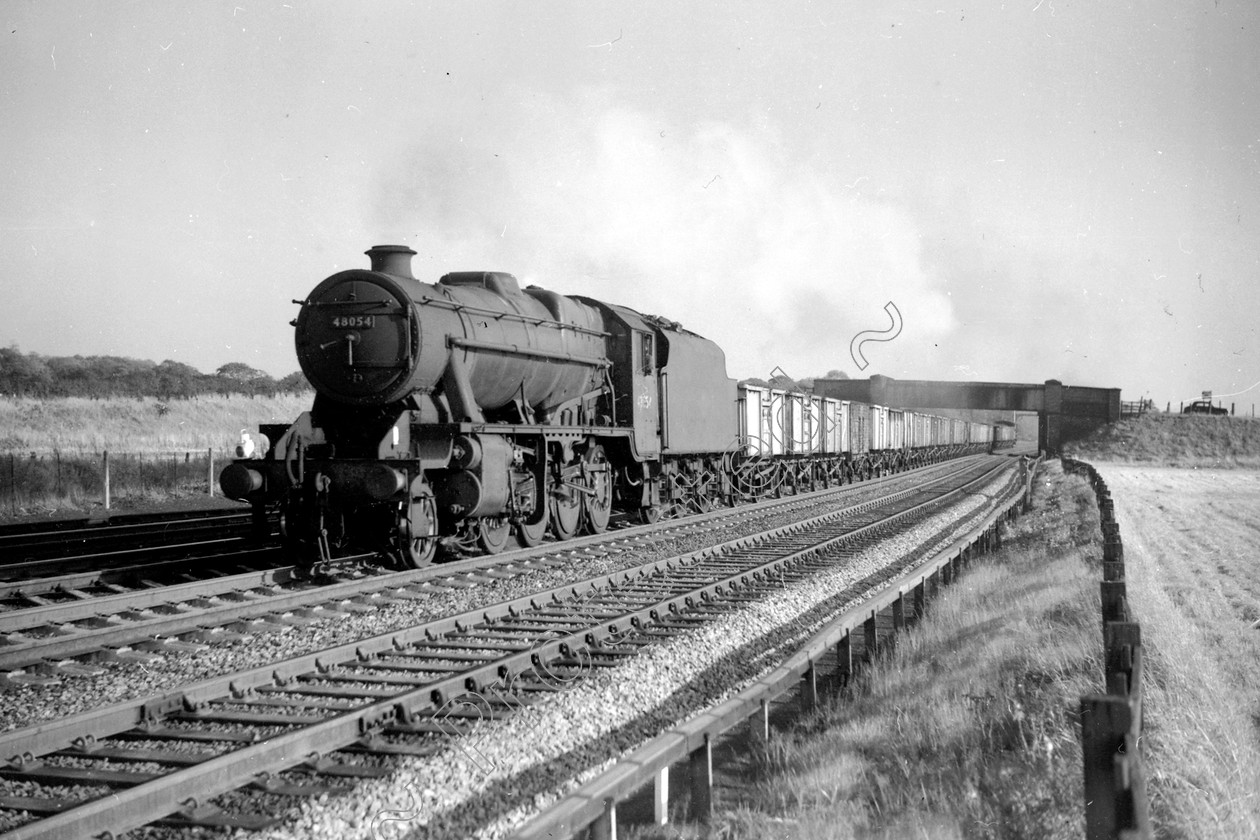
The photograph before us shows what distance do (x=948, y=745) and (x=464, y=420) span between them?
281 inches

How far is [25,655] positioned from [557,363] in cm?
801

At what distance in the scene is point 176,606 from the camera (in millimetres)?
8938

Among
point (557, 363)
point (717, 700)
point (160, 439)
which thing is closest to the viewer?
point (717, 700)

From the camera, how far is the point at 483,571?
1102 cm

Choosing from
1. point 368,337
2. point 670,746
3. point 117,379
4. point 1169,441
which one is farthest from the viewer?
point 1169,441

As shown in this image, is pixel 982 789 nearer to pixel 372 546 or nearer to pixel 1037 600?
pixel 1037 600

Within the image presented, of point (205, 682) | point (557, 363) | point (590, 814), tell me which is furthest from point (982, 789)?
point (557, 363)

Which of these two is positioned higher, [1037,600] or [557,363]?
[557,363]

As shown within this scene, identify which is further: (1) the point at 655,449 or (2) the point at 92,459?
(2) the point at 92,459

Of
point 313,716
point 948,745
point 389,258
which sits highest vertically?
point 389,258

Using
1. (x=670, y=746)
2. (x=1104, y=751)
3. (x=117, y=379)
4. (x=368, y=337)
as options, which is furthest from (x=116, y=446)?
(x=1104, y=751)

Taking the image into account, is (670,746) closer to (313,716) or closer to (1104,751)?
(1104,751)

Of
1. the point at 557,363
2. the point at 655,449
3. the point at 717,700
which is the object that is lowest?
the point at 717,700

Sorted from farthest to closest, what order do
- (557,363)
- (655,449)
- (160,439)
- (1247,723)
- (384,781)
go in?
(160,439)
(655,449)
(557,363)
(1247,723)
(384,781)
